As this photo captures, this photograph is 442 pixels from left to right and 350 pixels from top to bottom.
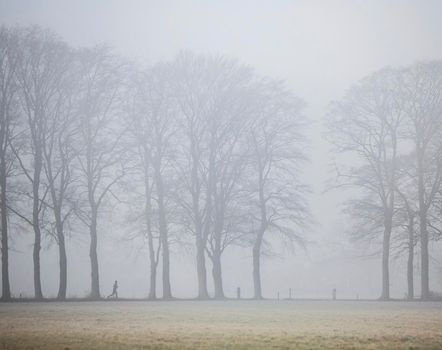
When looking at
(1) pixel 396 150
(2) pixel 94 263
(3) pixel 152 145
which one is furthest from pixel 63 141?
(1) pixel 396 150

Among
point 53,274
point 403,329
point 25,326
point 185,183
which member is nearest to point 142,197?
point 185,183

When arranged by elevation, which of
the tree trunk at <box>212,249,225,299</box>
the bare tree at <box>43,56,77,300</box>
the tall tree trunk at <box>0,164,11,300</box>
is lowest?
the tree trunk at <box>212,249,225,299</box>

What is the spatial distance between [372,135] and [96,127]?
21.0 meters

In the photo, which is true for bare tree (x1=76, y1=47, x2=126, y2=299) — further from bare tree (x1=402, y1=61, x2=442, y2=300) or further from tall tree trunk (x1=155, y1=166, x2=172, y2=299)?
bare tree (x1=402, y1=61, x2=442, y2=300)

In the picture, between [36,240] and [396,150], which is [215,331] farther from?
[396,150]

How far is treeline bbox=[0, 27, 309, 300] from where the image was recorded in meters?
38.0

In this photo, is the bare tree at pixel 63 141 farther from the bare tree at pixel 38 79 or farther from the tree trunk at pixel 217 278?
the tree trunk at pixel 217 278

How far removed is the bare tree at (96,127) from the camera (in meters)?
38.8

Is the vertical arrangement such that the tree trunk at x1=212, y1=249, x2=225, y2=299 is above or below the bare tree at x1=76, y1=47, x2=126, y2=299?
below

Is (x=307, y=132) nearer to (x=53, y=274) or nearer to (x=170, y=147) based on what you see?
(x=170, y=147)

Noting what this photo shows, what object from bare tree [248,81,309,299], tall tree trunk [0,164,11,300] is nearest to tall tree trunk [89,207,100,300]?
tall tree trunk [0,164,11,300]

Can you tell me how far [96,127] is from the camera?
39.9 m

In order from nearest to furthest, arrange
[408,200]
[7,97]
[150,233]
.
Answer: [7,97] < [150,233] < [408,200]

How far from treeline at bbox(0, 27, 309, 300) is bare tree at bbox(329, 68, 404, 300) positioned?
3947 millimetres
